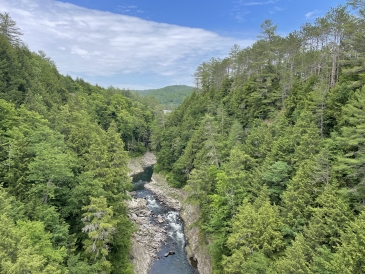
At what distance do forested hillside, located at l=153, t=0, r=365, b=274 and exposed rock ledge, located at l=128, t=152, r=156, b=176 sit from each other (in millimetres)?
25196

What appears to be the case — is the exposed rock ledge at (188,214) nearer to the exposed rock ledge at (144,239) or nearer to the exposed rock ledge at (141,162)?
the exposed rock ledge at (144,239)

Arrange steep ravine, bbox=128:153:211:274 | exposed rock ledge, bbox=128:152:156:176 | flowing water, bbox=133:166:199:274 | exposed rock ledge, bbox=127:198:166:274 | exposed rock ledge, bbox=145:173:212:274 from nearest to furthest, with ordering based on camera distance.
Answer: exposed rock ledge, bbox=127:198:166:274
steep ravine, bbox=128:153:211:274
flowing water, bbox=133:166:199:274
exposed rock ledge, bbox=145:173:212:274
exposed rock ledge, bbox=128:152:156:176

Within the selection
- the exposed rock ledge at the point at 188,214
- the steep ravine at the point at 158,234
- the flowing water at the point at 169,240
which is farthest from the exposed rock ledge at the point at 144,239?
the exposed rock ledge at the point at 188,214

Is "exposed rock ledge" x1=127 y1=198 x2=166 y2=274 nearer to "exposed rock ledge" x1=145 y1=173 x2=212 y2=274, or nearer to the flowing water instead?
the flowing water

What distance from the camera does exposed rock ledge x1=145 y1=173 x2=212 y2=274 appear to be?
31.3m

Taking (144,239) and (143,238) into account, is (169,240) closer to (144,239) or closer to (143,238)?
(144,239)

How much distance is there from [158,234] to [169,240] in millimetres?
2193

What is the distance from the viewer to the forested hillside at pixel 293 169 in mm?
17844

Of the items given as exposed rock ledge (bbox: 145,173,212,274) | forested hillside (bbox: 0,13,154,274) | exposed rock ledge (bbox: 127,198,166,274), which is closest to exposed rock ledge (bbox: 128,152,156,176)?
exposed rock ledge (bbox: 145,173,212,274)

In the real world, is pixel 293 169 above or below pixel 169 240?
above

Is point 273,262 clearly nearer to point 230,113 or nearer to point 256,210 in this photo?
point 256,210

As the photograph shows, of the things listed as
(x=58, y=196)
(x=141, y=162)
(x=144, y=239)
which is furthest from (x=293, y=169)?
(x=141, y=162)

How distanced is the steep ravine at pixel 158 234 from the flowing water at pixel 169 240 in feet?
2.40

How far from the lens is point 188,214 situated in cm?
4444
